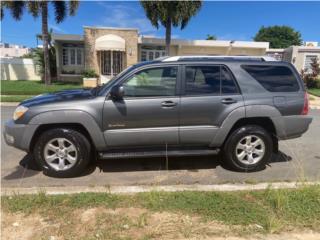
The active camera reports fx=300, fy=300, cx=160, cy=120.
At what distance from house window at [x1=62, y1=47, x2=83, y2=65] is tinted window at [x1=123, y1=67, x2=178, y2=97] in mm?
21677

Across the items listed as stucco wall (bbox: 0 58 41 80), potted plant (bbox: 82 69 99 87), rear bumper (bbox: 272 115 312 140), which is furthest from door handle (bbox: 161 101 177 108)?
stucco wall (bbox: 0 58 41 80)

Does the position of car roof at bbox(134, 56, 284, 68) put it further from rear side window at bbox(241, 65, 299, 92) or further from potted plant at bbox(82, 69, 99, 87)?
potted plant at bbox(82, 69, 99, 87)

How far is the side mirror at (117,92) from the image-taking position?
445cm

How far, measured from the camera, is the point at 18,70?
25.9m

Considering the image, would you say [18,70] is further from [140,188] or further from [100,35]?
[140,188]

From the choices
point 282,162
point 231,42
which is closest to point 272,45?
point 231,42

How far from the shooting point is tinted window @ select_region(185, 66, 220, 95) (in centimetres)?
479

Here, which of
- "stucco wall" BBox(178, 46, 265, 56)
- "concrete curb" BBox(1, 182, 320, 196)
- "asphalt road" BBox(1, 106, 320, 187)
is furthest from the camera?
"stucco wall" BBox(178, 46, 265, 56)

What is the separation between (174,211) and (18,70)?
26.1m

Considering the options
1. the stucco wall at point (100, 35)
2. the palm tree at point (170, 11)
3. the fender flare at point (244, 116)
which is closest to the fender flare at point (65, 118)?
the fender flare at point (244, 116)

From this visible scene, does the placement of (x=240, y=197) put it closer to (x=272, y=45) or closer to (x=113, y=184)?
(x=113, y=184)

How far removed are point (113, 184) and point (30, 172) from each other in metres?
1.49

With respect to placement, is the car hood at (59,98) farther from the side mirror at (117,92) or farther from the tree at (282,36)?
the tree at (282,36)

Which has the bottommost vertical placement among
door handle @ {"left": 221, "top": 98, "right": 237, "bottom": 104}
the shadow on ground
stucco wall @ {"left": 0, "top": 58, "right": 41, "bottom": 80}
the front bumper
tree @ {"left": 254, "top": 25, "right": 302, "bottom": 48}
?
the shadow on ground
